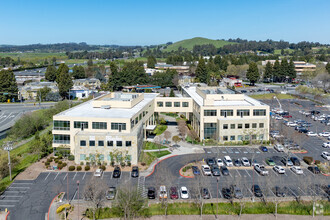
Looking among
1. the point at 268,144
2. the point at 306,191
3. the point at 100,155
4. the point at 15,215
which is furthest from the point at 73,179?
the point at 268,144

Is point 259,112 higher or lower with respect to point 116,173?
higher

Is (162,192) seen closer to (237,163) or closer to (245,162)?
(237,163)

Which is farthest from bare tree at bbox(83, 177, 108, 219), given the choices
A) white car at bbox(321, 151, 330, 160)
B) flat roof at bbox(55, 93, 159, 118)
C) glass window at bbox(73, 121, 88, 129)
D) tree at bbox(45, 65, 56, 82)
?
tree at bbox(45, 65, 56, 82)

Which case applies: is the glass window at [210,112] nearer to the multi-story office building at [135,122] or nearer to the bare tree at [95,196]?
the multi-story office building at [135,122]

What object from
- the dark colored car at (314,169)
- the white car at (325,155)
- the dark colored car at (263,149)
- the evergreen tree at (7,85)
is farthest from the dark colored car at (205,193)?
the evergreen tree at (7,85)

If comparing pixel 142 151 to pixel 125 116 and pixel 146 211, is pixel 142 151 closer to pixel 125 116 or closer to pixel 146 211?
pixel 125 116

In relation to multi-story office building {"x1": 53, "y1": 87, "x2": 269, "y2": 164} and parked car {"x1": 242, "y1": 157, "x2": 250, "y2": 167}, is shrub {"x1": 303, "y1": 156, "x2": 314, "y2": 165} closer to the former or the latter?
parked car {"x1": 242, "y1": 157, "x2": 250, "y2": 167}

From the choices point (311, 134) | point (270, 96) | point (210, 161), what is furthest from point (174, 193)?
point (270, 96)
